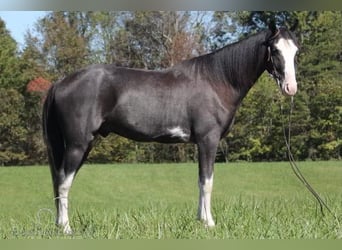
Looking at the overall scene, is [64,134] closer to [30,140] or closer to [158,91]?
[158,91]

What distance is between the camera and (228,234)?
8.31 ft

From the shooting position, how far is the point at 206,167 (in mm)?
2684

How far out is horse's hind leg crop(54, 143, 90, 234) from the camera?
265 centimetres

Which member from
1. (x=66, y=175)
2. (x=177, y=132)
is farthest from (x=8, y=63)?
(x=177, y=132)

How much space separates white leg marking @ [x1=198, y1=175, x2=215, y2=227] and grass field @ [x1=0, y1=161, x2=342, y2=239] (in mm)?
51

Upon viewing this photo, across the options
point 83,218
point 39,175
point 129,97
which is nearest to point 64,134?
point 129,97

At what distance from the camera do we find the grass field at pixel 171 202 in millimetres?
2619

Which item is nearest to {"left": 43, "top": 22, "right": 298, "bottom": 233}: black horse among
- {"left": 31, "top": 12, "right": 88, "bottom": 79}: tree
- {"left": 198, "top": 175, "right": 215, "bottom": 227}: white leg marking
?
{"left": 198, "top": 175, "right": 215, "bottom": 227}: white leg marking

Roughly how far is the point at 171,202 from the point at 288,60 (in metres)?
1.71

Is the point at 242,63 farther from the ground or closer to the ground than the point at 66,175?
farther from the ground

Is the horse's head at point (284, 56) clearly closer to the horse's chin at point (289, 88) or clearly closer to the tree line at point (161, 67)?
the horse's chin at point (289, 88)

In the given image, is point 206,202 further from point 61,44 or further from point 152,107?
point 61,44

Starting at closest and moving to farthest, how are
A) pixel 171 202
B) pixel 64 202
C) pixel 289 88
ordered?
pixel 289 88 < pixel 64 202 < pixel 171 202

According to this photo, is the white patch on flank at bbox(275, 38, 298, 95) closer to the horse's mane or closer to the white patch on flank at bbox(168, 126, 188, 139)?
the horse's mane
